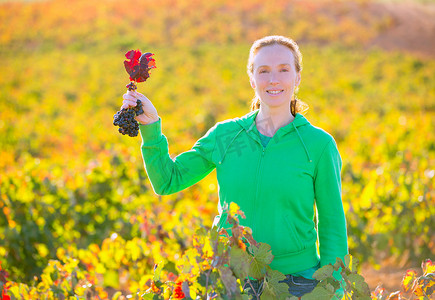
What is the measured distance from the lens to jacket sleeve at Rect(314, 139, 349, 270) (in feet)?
5.46

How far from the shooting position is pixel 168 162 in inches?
67.3

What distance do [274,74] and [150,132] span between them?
493 millimetres

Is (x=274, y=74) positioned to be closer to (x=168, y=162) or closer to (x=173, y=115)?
(x=168, y=162)

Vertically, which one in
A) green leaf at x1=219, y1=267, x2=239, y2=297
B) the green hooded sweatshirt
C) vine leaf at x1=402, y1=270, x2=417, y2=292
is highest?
the green hooded sweatshirt

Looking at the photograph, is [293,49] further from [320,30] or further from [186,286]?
[320,30]

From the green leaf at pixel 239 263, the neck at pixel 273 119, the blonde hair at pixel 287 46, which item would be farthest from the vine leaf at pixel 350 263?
the blonde hair at pixel 287 46

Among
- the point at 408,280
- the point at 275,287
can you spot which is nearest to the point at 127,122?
the point at 275,287

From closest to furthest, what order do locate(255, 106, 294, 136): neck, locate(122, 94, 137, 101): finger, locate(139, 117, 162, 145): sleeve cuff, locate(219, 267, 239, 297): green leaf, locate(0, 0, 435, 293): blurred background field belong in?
locate(219, 267, 239, 297): green leaf, locate(122, 94, 137, 101): finger, locate(139, 117, 162, 145): sleeve cuff, locate(255, 106, 294, 136): neck, locate(0, 0, 435, 293): blurred background field

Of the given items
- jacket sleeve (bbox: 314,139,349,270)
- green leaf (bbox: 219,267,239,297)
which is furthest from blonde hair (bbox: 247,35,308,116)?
green leaf (bbox: 219,267,239,297)

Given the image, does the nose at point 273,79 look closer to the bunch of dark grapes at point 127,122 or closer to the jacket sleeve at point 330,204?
the jacket sleeve at point 330,204

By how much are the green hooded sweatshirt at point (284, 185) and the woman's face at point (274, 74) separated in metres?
0.11

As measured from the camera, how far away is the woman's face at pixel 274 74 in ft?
5.57

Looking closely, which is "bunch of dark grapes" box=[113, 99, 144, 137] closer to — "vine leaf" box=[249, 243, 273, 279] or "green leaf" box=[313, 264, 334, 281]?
"vine leaf" box=[249, 243, 273, 279]

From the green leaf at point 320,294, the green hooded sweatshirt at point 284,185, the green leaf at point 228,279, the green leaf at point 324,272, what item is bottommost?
the green leaf at point 320,294
